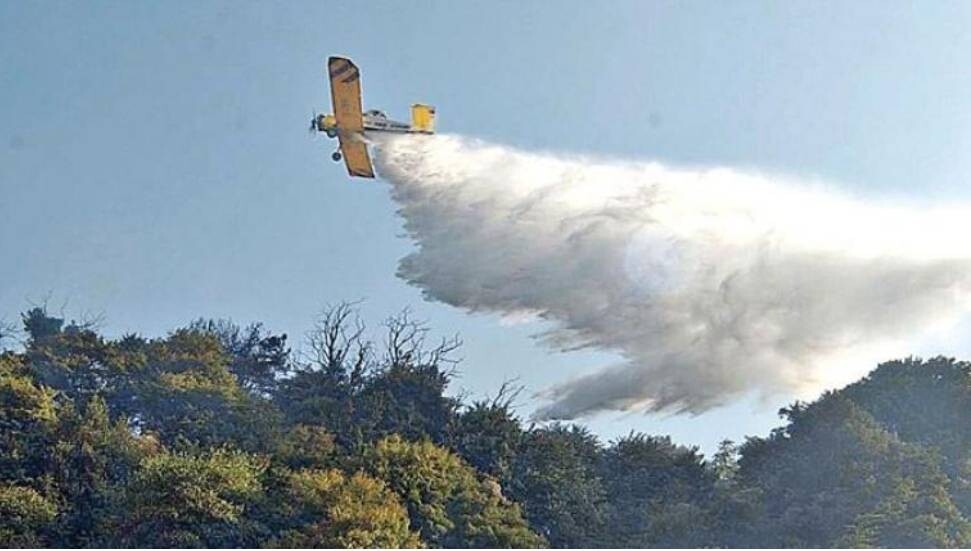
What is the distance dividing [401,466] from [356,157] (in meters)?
9.45

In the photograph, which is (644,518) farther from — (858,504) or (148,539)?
(148,539)

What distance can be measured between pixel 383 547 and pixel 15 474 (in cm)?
1174

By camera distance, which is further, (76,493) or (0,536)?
(76,493)

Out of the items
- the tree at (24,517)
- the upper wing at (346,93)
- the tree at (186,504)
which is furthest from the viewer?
the upper wing at (346,93)

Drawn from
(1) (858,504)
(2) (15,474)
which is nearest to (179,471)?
(2) (15,474)

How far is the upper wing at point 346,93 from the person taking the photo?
29422mm

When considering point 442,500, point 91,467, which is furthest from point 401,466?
point 91,467

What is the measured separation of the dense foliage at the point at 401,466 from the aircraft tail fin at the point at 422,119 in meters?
9.01

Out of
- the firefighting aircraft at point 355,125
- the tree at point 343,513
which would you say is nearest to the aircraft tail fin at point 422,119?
the firefighting aircraft at point 355,125

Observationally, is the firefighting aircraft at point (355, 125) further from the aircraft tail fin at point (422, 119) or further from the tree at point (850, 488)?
the tree at point (850, 488)

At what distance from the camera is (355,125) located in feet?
104

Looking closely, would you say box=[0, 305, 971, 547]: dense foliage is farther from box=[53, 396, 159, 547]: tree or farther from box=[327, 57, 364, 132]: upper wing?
box=[327, 57, 364, 132]: upper wing

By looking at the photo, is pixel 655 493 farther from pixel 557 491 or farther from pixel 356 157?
pixel 356 157

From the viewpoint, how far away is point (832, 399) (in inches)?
1468
